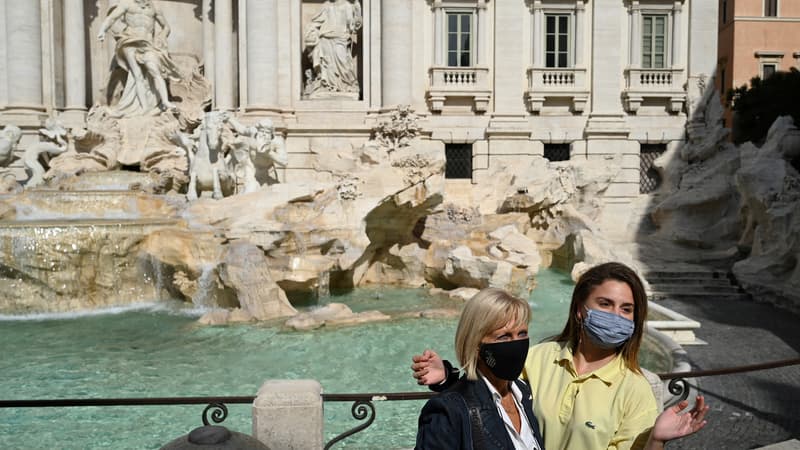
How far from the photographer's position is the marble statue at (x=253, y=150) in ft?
39.0

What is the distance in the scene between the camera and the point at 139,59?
15406mm

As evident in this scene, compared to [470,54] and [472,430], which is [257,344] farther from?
[470,54]

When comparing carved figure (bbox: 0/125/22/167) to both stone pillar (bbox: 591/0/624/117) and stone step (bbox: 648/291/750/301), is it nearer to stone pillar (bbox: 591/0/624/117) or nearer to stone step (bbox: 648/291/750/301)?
stone step (bbox: 648/291/750/301)

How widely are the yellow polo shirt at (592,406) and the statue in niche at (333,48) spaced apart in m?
14.8

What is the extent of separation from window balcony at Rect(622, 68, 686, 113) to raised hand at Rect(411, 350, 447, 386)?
54.2ft

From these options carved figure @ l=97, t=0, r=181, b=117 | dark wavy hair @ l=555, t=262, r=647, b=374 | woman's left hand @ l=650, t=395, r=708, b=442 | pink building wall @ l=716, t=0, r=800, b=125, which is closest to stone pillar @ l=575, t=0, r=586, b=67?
carved figure @ l=97, t=0, r=181, b=117

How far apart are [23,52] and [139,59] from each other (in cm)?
278

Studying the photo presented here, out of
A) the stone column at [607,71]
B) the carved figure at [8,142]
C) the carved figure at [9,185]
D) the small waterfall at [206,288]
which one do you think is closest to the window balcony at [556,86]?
the stone column at [607,71]

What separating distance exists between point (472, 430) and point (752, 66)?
→ 30.1 meters

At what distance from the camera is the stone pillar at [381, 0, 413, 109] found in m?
15.7

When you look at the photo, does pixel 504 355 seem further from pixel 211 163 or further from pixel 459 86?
pixel 459 86

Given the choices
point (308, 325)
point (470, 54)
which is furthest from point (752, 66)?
point (308, 325)

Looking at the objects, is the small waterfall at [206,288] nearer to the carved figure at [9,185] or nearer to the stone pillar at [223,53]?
the carved figure at [9,185]

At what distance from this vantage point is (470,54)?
54.7 ft
